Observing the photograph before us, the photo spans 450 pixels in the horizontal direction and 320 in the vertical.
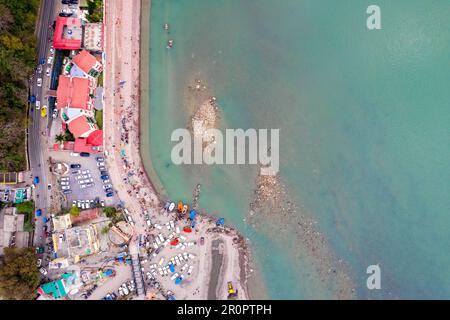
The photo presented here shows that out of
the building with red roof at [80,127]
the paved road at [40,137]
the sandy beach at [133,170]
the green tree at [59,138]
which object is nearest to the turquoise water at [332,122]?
the sandy beach at [133,170]

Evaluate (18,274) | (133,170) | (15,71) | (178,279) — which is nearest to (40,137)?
(15,71)

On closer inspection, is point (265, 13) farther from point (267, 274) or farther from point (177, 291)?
point (177, 291)

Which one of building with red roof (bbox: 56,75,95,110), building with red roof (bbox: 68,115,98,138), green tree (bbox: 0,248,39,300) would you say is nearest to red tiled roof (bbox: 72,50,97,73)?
building with red roof (bbox: 56,75,95,110)

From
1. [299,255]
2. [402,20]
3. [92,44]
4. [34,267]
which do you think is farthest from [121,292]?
[402,20]

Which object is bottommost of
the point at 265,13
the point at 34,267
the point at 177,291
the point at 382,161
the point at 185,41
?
the point at 177,291

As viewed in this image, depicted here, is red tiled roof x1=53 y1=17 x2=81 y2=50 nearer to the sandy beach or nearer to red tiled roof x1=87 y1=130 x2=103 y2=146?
the sandy beach

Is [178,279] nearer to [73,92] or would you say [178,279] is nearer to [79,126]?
[79,126]

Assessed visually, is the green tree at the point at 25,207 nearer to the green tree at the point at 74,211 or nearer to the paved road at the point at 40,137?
the paved road at the point at 40,137
